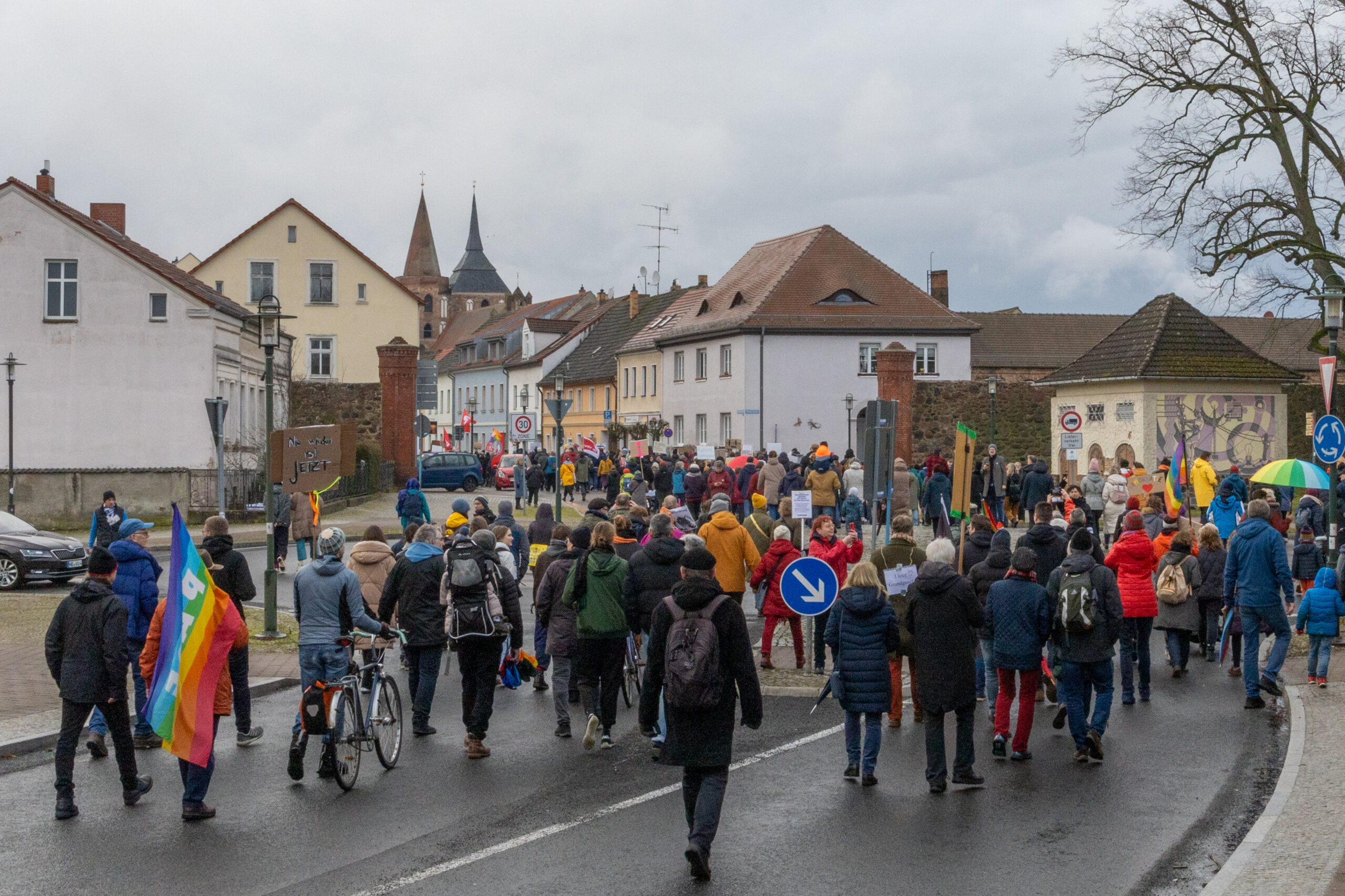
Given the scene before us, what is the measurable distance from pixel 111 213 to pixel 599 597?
48.0 metres

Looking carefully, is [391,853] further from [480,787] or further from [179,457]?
[179,457]

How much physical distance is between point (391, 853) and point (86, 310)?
1221 inches

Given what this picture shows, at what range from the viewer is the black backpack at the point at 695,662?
Result: 7406 millimetres

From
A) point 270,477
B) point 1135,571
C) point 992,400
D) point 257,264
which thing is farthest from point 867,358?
point 1135,571

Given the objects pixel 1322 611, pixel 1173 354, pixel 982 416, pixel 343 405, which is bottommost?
pixel 1322 611

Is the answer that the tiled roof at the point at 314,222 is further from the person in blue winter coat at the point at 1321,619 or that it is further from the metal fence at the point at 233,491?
the person in blue winter coat at the point at 1321,619

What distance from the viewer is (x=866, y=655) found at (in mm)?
9555

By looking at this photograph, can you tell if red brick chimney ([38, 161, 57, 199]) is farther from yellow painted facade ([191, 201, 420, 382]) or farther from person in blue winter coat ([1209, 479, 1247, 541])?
person in blue winter coat ([1209, 479, 1247, 541])

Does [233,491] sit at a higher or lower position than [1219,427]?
lower

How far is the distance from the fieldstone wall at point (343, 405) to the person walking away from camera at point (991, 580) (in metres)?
41.5

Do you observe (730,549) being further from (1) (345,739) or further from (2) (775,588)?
(1) (345,739)

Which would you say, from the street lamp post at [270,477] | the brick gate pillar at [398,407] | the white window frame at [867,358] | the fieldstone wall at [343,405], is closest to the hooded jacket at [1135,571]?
the street lamp post at [270,477]

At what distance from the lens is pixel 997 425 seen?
5328 cm

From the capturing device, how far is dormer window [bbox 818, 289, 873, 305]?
59000 millimetres
